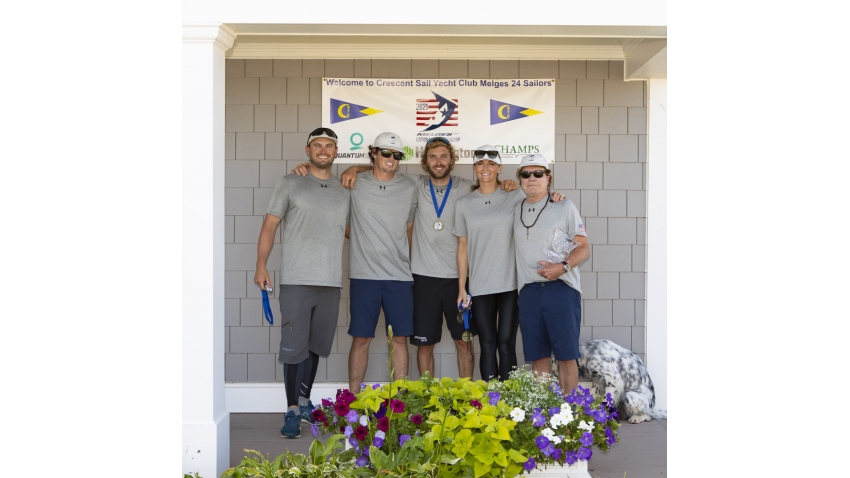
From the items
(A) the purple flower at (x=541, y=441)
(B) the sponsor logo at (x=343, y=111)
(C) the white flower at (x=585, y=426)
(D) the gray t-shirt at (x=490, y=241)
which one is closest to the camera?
(A) the purple flower at (x=541, y=441)

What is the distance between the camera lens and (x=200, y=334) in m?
4.06

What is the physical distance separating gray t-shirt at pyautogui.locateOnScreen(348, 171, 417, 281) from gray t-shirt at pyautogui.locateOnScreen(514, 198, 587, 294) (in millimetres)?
814

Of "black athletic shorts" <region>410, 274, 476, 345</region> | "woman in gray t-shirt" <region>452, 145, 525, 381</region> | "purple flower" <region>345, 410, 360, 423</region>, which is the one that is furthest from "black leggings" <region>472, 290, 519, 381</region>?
"purple flower" <region>345, 410, 360, 423</region>

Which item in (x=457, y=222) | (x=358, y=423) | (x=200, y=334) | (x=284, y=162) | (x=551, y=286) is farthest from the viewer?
(x=284, y=162)

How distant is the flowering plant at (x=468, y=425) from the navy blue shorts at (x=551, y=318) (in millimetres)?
762

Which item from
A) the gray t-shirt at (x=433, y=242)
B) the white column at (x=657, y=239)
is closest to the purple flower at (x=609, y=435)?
the gray t-shirt at (x=433, y=242)

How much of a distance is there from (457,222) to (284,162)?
1.47 m

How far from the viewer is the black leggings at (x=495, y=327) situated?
5215 mm

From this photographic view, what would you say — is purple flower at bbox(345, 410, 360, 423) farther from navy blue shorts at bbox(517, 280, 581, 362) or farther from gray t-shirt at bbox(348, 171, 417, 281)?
gray t-shirt at bbox(348, 171, 417, 281)

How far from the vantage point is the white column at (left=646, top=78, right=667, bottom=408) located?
19.6 feet

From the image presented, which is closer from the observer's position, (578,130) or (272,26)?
(272,26)

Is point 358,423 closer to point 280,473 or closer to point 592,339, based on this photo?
point 280,473

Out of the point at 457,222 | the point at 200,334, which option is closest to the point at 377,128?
the point at 457,222

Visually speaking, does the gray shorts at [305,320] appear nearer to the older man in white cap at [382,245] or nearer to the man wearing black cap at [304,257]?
the man wearing black cap at [304,257]
